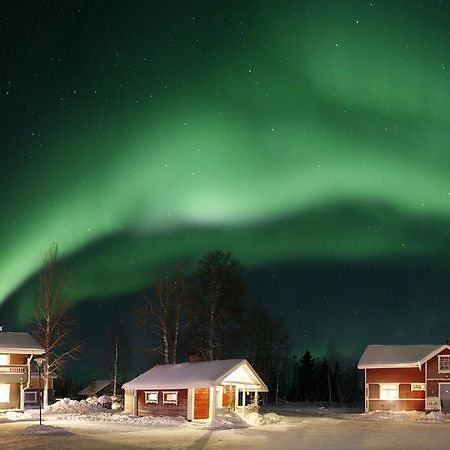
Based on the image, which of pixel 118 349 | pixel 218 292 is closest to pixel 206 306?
pixel 218 292

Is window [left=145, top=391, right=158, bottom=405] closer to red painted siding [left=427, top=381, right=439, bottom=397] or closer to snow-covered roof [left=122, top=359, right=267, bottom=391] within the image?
snow-covered roof [left=122, top=359, right=267, bottom=391]

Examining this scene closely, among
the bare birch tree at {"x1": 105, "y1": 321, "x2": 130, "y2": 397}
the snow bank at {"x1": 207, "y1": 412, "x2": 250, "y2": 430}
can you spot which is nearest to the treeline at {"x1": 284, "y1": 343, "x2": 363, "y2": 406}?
the bare birch tree at {"x1": 105, "y1": 321, "x2": 130, "y2": 397}

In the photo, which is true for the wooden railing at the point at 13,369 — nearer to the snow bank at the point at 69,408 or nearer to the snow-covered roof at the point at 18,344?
the snow-covered roof at the point at 18,344

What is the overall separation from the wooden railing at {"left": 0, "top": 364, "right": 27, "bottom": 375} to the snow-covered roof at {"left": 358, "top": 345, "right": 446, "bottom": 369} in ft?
87.3

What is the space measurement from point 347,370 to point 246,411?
91326mm

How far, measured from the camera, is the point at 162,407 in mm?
44188

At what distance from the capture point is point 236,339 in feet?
199

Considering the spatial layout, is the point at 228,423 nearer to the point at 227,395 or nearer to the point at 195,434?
the point at 195,434

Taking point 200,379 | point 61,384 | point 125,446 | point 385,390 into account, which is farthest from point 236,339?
point 61,384

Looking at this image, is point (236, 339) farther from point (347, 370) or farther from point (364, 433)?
point (347, 370)

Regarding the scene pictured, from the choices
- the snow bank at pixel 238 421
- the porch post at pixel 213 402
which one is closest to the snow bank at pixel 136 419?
the porch post at pixel 213 402

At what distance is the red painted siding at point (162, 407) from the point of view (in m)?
42.8

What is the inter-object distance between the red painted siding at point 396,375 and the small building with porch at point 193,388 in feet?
46.6

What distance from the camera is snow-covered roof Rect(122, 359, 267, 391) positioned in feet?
139
